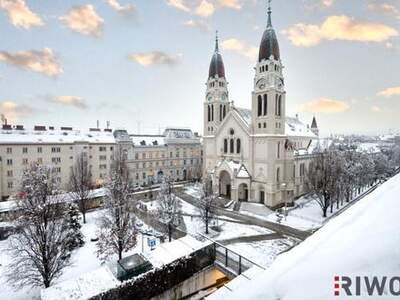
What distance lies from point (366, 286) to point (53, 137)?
2110 inches

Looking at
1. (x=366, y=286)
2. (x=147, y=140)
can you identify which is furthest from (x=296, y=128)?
(x=366, y=286)

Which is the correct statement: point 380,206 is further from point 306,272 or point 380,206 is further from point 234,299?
point 234,299

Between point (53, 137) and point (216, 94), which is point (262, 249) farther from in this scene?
point (53, 137)

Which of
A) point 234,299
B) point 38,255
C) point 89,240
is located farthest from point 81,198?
point 234,299

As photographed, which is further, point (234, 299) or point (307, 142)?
point (307, 142)

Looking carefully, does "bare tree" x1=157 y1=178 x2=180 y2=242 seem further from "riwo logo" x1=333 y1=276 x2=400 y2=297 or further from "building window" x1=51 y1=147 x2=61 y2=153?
"building window" x1=51 y1=147 x2=61 y2=153

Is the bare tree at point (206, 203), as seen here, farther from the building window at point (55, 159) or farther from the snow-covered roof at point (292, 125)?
the building window at point (55, 159)

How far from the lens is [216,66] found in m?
47.1

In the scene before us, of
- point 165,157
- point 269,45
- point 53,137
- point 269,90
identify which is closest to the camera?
point 269,90

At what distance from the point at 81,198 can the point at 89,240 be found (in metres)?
7.84

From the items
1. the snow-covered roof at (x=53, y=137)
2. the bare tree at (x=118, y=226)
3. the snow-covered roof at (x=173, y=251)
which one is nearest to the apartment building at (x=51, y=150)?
the snow-covered roof at (x=53, y=137)

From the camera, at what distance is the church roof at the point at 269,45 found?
121ft

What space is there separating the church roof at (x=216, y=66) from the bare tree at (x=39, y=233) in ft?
122

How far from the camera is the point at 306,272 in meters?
4.33
